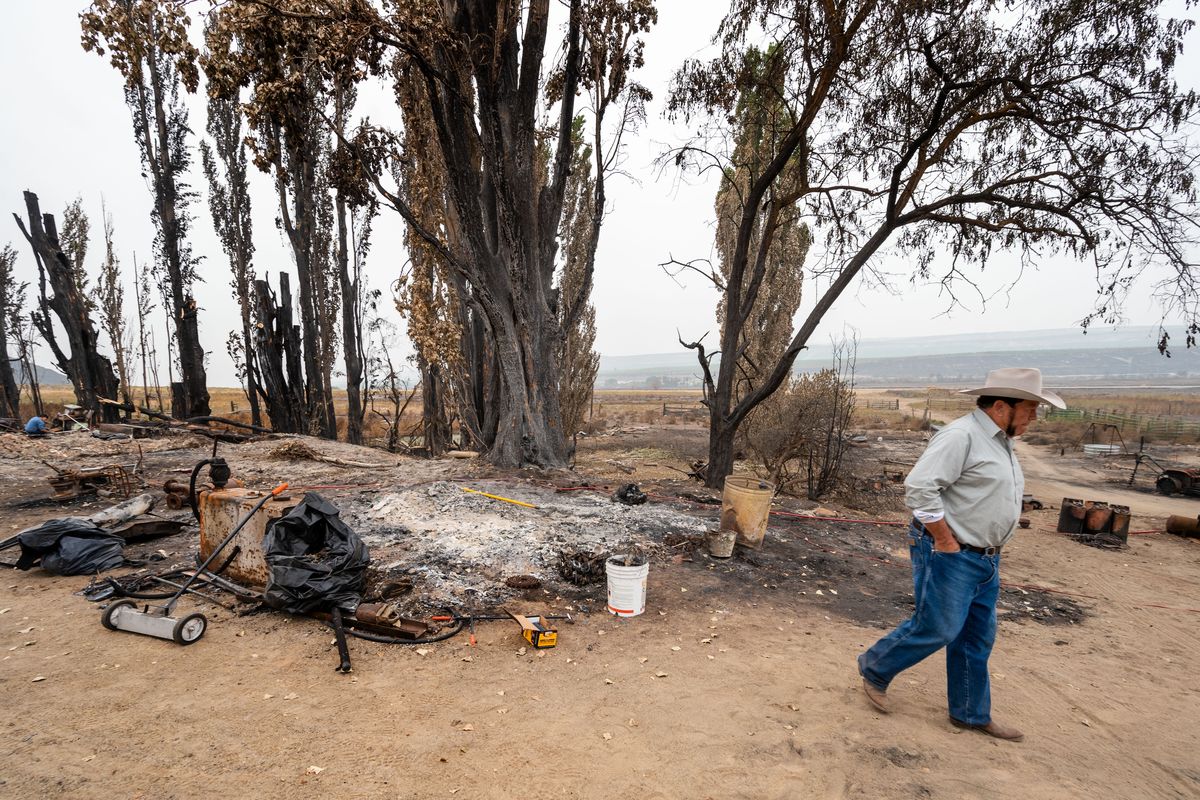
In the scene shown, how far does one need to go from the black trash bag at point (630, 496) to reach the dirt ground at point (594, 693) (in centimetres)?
108

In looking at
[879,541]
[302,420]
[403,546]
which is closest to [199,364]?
[302,420]

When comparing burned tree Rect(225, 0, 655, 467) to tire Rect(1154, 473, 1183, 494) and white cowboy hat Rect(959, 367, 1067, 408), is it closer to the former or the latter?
white cowboy hat Rect(959, 367, 1067, 408)

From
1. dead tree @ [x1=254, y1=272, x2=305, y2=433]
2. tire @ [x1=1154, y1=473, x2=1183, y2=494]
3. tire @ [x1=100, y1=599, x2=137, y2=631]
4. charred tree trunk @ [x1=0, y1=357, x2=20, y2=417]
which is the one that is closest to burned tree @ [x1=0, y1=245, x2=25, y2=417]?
charred tree trunk @ [x1=0, y1=357, x2=20, y2=417]

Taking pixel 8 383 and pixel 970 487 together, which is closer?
pixel 970 487

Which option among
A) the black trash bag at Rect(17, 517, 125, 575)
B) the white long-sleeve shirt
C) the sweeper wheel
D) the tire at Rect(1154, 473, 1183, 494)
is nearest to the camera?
the white long-sleeve shirt

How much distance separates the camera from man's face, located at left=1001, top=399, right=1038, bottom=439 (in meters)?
3.01

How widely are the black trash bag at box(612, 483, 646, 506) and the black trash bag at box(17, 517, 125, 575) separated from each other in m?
5.47

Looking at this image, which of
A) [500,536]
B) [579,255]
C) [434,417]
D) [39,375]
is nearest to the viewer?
[500,536]

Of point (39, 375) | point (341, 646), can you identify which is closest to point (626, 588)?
point (341, 646)

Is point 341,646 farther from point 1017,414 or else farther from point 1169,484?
point 1169,484

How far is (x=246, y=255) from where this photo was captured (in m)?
19.8

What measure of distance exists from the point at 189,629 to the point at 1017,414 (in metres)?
5.52

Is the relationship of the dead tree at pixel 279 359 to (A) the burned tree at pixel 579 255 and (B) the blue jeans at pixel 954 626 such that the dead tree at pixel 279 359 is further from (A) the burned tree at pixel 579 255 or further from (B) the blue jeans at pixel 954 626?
(B) the blue jeans at pixel 954 626

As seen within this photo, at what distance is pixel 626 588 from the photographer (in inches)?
182
